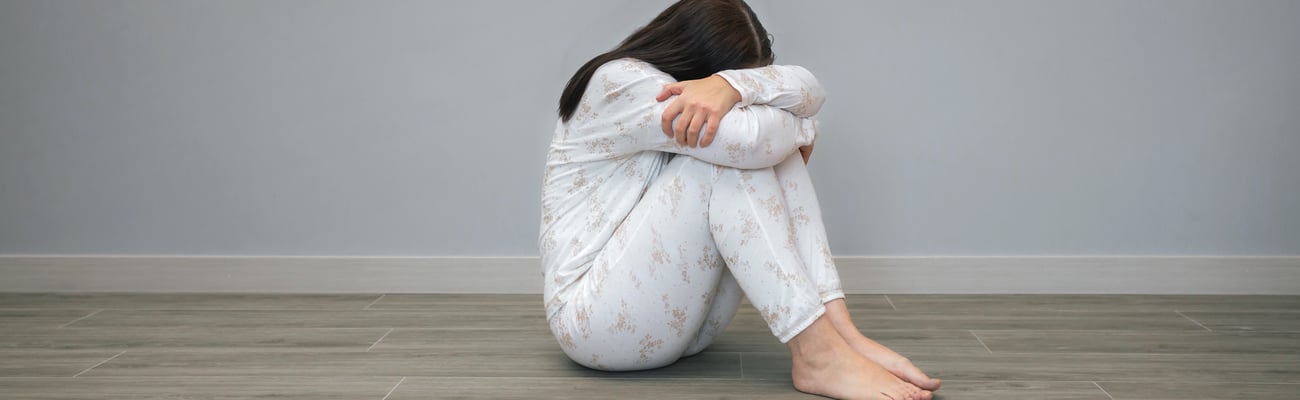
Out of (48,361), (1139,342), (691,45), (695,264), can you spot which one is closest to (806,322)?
(695,264)

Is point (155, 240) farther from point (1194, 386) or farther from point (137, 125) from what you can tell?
point (1194, 386)

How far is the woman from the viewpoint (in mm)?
1414

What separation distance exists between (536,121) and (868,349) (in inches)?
49.9

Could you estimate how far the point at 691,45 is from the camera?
1590 mm

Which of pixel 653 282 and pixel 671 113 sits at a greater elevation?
pixel 671 113

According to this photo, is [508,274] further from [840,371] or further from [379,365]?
[840,371]

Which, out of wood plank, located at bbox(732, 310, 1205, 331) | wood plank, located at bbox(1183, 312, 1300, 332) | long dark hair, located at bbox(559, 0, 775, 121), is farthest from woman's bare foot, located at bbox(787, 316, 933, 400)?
wood plank, located at bbox(1183, 312, 1300, 332)

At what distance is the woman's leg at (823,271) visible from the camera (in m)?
1.46

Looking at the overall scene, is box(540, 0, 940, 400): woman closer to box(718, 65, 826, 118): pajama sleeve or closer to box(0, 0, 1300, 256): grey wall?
box(718, 65, 826, 118): pajama sleeve

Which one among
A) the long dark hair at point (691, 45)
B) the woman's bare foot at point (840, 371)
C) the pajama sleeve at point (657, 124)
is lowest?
the woman's bare foot at point (840, 371)

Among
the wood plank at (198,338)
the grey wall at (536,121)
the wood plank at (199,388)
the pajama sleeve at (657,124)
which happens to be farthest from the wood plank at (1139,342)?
the wood plank at (198,338)

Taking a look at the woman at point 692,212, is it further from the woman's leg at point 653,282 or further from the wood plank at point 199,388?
the wood plank at point 199,388

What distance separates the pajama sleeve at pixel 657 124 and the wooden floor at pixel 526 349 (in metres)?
0.38

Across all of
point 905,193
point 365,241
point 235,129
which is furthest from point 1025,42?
point 235,129
